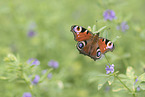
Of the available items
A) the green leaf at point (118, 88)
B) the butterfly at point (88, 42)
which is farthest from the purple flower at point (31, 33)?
the green leaf at point (118, 88)

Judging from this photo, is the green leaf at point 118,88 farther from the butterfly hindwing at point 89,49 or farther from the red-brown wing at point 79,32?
the red-brown wing at point 79,32

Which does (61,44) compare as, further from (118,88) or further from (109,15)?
(118,88)

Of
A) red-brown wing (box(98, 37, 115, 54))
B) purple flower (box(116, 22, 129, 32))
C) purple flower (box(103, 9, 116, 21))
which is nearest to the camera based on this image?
red-brown wing (box(98, 37, 115, 54))

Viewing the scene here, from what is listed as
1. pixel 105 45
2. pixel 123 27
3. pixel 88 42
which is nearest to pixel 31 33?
pixel 123 27

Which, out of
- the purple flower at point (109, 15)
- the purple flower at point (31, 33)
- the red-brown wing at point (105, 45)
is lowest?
the red-brown wing at point (105, 45)

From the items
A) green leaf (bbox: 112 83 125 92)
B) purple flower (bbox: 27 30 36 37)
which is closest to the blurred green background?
purple flower (bbox: 27 30 36 37)

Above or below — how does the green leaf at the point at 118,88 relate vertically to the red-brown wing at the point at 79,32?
below

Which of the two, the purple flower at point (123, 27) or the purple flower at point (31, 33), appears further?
the purple flower at point (31, 33)

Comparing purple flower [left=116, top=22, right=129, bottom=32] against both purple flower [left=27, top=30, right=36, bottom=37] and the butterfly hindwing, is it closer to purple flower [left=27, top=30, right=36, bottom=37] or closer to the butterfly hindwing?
the butterfly hindwing

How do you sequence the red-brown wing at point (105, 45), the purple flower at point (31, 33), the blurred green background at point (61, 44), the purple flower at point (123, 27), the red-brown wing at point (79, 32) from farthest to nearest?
the purple flower at point (31, 33), the blurred green background at point (61, 44), the purple flower at point (123, 27), the red-brown wing at point (79, 32), the red-brown wing at point (105, 45)
